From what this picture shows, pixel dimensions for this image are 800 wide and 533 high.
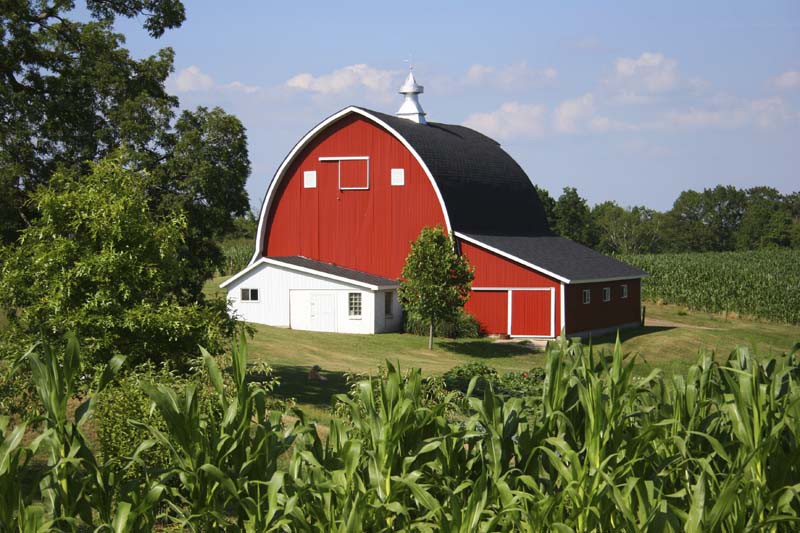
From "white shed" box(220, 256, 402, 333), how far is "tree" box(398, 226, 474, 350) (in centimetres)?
213

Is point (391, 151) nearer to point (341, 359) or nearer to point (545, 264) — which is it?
point (545, 264)

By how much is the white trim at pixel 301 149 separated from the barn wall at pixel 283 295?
5.30 ft

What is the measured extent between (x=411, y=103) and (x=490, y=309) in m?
12.9

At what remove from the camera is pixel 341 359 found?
31.0 m

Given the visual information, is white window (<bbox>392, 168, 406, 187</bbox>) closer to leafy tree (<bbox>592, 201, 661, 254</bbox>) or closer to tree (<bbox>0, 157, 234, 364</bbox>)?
tree (<bbox>0, 157, 234, 364</bbox>)

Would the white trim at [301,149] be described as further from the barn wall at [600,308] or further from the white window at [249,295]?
the barn wall at [600,308]

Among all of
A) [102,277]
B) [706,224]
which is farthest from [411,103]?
[706,224]

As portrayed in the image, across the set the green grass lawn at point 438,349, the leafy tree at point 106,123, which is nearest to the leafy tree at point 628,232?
the green grass lawn at point 438,349

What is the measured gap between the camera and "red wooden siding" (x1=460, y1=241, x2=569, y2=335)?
125ft

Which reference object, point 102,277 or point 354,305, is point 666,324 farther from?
point 102,277

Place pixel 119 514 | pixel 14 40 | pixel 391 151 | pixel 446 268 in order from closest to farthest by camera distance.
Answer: pixel 119 514 < pixel 14 40 < pixel 446 268 < pixel 391 151

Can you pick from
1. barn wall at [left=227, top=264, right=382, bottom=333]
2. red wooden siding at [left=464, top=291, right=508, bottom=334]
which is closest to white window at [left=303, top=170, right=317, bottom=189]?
barn wall at [left=227, top=264, right=382, bottom=333]

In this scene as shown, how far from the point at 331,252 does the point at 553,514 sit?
35.8 meters

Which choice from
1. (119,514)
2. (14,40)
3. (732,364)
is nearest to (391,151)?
(14,40)
